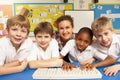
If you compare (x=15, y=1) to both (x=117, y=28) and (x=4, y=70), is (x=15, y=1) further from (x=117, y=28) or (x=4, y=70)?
(x=4, y=70)

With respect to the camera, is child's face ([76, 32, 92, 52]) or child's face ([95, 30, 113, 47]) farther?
child's face ([76, 32, 92, 52])

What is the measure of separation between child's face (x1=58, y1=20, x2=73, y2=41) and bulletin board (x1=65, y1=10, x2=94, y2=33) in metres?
1.02

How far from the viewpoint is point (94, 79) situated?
0.90 meters

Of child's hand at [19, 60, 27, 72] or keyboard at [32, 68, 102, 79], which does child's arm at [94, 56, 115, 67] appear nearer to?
keyboard at [32, 68, 102, 79]

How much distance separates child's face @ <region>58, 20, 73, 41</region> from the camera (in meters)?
1.71

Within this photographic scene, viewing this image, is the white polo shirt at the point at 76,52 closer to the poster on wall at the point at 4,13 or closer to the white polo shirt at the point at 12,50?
the white polo shirt at the point at 12,50

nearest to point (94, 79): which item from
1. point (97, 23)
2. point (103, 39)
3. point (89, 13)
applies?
point (103, 39)

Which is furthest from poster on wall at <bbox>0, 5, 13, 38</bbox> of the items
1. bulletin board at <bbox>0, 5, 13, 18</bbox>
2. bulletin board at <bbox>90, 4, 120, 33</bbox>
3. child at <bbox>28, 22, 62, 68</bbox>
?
child at <bbox>28, 22, 62, 68</bbox>

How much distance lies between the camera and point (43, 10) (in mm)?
2742

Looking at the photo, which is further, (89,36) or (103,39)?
(89,36)

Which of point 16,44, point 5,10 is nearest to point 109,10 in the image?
point 5,10

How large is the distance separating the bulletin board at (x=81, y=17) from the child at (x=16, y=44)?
1.53 metres

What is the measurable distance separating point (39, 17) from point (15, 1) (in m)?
0.40

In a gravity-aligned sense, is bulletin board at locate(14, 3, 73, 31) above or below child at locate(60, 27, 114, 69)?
above
